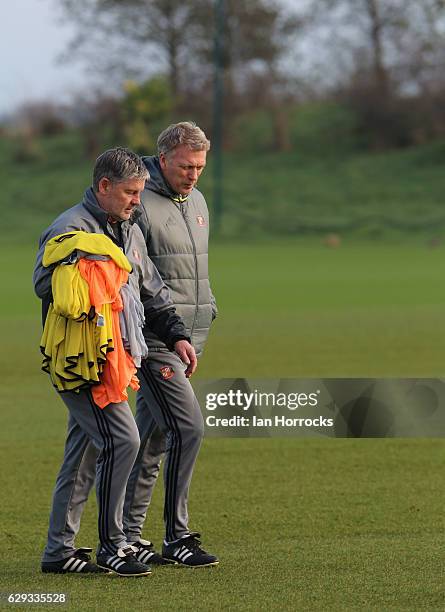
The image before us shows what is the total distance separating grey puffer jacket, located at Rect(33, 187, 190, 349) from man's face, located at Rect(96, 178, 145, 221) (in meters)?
0.05

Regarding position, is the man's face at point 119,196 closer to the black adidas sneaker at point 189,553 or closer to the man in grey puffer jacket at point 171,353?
the man in grey puffer jacket at point 171,353

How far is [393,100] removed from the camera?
60.2 meters

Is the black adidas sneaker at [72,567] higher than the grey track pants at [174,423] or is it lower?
lower

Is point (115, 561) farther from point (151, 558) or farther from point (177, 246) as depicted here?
point (177, 246)

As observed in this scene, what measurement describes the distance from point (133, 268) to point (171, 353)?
49 cm

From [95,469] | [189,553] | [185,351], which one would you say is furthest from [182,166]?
[189,553]

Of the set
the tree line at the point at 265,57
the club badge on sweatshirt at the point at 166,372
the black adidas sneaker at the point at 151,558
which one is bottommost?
the black adidas sneaker at the point at 151,558

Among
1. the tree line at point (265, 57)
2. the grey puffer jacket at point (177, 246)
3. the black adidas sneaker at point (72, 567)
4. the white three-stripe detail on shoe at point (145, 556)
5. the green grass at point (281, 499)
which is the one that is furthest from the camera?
the tree line at point (265, 57)

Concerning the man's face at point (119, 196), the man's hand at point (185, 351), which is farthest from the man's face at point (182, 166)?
the man's hand at point (185, 351)

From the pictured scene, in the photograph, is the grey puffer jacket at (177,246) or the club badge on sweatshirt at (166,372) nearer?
the club badge on sweatshirt at (166,372)

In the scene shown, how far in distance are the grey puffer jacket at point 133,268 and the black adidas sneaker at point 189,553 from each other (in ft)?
2.96

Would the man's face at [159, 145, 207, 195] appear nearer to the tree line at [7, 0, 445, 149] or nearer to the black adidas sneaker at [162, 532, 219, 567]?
the black adidas sneaker at [162, 532, 219, 567]

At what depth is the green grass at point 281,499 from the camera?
620 centimetres

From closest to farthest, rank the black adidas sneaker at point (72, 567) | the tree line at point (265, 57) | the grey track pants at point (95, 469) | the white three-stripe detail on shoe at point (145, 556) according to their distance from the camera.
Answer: the grey track pants at point (95, 469)
the black adidas sneaker at point (72, 567)
the white three-stripe detail on shoe at point (145, 556)
the tree line at point (265, 57)
